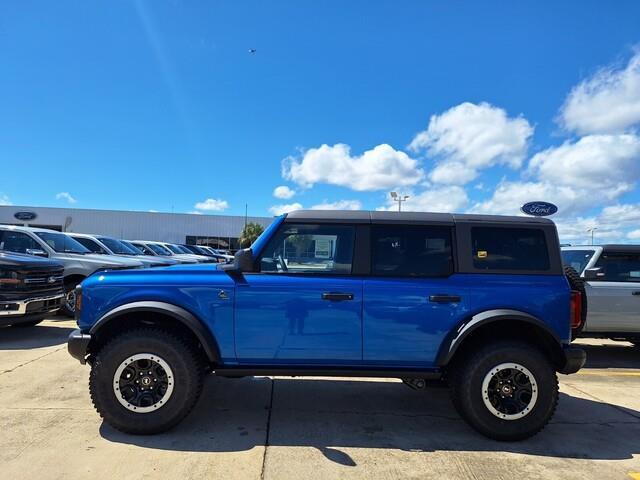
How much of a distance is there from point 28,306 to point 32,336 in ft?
2.50

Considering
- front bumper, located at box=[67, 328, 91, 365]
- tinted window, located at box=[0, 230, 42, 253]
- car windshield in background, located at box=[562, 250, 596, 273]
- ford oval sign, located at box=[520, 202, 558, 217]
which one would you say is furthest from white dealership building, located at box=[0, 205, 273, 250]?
front bumper, located at box=[67, 328, 91, 365]

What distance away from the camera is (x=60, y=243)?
1069 cm

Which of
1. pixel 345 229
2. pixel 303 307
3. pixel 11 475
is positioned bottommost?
pixel 11 475

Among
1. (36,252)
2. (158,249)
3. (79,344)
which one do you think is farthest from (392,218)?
(158,249)

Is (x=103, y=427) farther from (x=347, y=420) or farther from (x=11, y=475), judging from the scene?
(x=347, y=420)

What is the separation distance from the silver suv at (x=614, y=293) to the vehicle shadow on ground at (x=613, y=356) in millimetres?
418

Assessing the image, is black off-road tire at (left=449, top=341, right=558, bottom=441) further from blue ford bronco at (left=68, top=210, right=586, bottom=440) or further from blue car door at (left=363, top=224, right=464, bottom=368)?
blue car door at (left=363, top=224, right=464, bottom=368)

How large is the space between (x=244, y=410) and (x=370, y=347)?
1545 mm

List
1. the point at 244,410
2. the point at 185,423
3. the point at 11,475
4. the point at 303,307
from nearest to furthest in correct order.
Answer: the point at 11,475 < the point at 303,307 < the point at 185,423 < the point at 244,410

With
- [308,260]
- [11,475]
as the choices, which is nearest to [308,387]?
[308,260]

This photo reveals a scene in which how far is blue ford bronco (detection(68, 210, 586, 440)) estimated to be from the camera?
13.3 feet

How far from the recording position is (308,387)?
5.61 metres

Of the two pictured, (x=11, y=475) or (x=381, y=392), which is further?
(x=381, y=392)

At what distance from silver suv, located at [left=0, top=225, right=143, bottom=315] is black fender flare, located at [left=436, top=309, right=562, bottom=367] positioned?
723 cm
